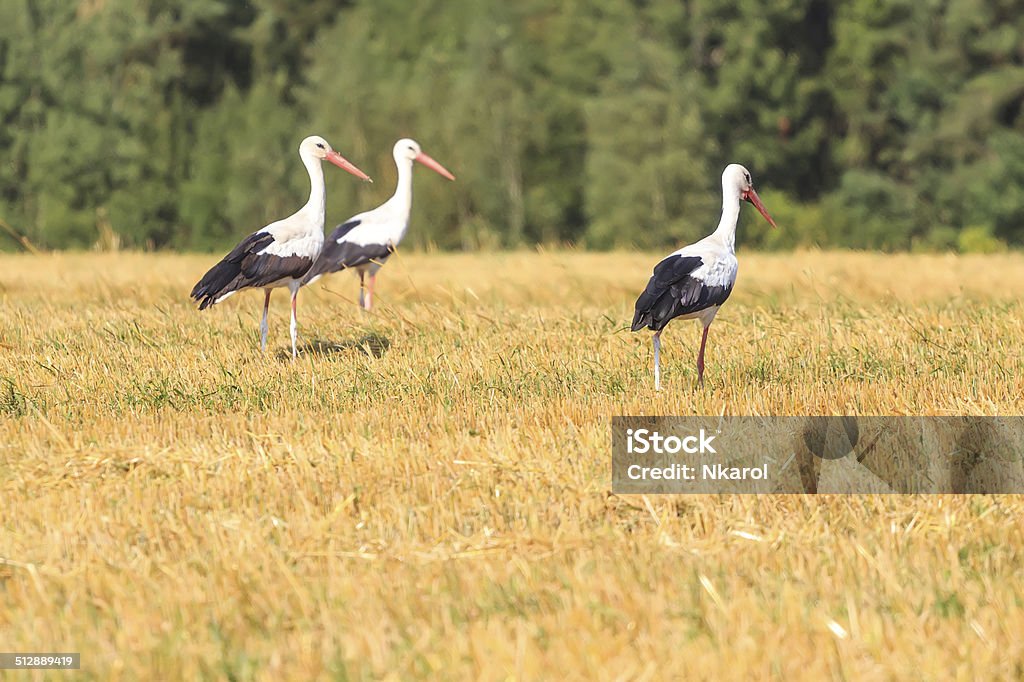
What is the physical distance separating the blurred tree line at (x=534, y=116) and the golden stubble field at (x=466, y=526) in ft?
107

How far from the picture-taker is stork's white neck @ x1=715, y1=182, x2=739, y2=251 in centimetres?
1069

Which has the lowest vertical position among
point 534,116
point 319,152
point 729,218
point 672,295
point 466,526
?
point 466,526

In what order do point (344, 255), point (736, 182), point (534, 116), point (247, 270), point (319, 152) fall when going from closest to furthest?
point (736, 182) < point (247, 270) < point (319, 152) < point (344, 255) < point (534, 116)

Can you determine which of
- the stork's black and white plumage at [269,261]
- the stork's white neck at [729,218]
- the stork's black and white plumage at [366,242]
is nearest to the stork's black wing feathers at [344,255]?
the stork's black and white plumage at [366,242]

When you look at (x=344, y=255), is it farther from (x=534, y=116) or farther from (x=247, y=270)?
(x=534, y=116)

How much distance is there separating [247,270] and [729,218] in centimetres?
381

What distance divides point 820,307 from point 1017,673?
10635 mm

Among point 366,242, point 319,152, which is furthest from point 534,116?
point 319,152

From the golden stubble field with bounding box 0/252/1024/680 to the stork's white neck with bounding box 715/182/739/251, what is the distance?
1.01 m

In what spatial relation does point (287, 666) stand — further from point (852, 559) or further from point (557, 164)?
point (557, 164)

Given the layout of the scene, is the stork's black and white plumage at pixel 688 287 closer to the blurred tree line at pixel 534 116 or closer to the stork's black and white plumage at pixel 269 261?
the stork's black and white plumage at pixel 269 261

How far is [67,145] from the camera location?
55.1 m

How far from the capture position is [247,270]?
→ 465 inches

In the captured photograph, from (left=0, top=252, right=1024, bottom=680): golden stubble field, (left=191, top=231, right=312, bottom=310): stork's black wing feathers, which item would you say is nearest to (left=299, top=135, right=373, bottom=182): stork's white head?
(left=191, top=231, right=312, bottom=310): stork's black wing feathers
